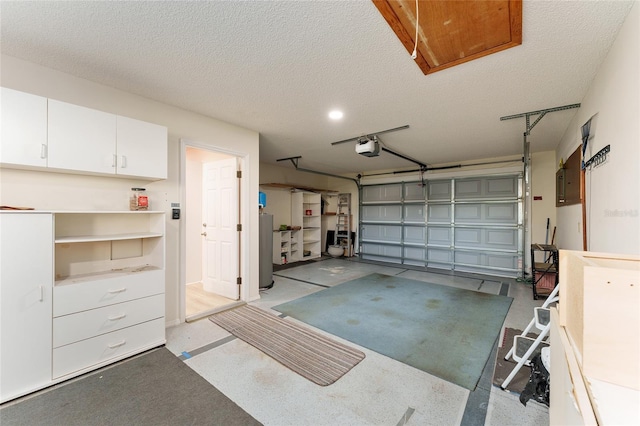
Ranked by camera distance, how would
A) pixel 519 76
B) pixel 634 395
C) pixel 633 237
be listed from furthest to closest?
pixel 519 76
pixel 633 237
pixel 634 395

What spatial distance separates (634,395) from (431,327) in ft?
8.43

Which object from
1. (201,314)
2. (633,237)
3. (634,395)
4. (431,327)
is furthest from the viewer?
(201,314)

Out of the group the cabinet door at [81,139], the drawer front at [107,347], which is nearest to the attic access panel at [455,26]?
the cabinet door at [81,139]

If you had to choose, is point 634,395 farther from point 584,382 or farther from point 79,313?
point 79,313

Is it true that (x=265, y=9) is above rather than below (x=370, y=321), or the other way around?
above

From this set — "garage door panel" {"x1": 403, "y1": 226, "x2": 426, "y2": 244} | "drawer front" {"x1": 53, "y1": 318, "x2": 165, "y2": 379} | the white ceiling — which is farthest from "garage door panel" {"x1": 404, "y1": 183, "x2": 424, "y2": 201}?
"drawer front" {"x1": 53, "y1": 318, "x2": 165, "y2": 379}

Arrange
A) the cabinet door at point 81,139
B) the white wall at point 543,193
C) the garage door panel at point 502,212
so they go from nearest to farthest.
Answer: the cabinet door at point 81,139 < the white wall at point 543,193 < the garage door panel at point 502,212

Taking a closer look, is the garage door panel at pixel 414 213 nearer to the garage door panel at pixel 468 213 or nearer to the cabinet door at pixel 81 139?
the garage door panel at pixel 468 213

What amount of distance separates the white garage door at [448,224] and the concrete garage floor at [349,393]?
13.6 feet

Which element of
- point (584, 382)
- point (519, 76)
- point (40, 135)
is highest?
point (519, 76)

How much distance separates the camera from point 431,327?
119 inches

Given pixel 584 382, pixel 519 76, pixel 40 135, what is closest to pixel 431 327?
pixel 584 382

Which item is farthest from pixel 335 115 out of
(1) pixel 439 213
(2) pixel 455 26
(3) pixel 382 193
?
(3) pixel 382 193

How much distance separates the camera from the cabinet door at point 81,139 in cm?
203
